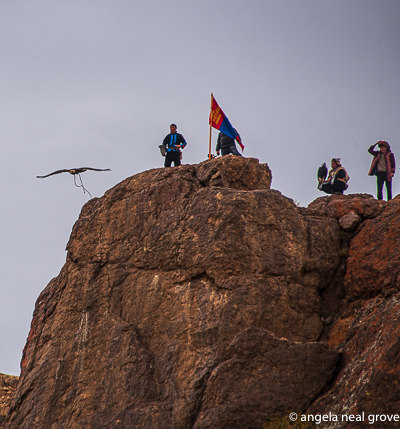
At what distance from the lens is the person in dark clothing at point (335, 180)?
19000mm

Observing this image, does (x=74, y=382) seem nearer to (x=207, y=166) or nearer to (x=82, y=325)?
(x=82, y=325)

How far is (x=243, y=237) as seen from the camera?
588 inches

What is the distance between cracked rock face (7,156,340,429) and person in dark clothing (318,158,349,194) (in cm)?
271

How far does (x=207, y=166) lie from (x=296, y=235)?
357cm

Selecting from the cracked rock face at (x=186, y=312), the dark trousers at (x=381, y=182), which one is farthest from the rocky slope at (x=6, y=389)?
the dark trousers at (x=381, y=182)

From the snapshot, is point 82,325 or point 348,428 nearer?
point 348,428

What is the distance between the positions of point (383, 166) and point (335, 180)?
63.8 inches

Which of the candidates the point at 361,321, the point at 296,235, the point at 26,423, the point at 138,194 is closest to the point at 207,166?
the point at 138,194

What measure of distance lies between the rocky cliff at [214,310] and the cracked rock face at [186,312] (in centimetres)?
3

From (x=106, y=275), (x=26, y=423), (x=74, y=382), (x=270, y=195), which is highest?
(x=270, y=195)

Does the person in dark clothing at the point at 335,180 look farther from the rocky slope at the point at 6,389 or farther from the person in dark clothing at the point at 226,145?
the rocky slope at the point at 6,389

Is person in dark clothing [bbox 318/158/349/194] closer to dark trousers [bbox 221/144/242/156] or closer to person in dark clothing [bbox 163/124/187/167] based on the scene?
dark trousers [bbox 221/144/242/156]

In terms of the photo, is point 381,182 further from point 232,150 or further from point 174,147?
point 174,147

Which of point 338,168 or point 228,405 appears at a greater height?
point 338,168
